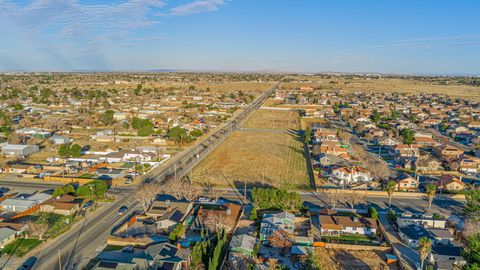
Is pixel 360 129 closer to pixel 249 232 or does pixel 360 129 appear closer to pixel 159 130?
pixel 159 130

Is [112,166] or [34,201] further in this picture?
[112,166]

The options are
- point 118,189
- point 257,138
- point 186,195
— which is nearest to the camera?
point 186,195

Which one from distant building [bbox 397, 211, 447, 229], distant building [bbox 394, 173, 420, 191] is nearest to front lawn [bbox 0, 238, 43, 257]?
distant building [bbox 397, 211, 447, 229]

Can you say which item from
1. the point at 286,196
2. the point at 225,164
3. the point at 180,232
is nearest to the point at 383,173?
the point at 286,196

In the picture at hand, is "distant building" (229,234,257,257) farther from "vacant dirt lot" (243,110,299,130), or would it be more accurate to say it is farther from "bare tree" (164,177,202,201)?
"vacant dirt lot" (243,110,299,130)

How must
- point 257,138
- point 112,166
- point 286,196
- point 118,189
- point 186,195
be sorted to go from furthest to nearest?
1. point 257,138
2. point 112,166
3. point 118,189
4. point 186,195
5. point 286,196

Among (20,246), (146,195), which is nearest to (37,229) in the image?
(20,246)
